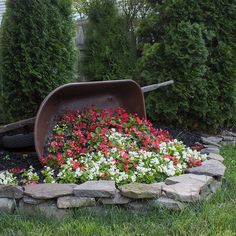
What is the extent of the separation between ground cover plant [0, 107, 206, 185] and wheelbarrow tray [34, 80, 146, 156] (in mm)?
70

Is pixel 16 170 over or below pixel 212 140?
over

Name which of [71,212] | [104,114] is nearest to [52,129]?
[104,114]

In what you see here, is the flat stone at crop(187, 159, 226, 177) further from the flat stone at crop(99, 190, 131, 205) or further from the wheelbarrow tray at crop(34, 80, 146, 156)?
the wheelbarrow tray at crop(34, 80, 146, 156)

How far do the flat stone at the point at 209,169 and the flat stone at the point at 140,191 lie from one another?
57 cm

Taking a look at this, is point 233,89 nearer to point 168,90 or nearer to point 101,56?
point 168,90

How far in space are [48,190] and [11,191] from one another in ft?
0.95

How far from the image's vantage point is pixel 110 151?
3.44 meters

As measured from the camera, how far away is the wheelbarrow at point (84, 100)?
134 inches

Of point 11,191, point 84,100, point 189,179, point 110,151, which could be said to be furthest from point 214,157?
point 11,191

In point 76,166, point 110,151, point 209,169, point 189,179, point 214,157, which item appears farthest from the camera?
point 214,157

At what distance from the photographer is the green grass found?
2.53 m

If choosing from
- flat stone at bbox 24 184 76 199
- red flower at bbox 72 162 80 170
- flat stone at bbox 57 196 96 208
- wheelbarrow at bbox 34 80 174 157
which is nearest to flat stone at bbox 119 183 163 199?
flat stone at bbox 57 196 96 208

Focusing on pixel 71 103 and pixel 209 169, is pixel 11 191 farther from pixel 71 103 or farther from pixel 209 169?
pixel 209 169

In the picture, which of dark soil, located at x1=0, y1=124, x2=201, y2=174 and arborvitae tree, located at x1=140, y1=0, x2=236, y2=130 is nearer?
dark soil, located at x1=0, y1=124, x2=201, y2=174
